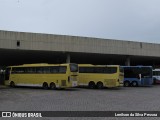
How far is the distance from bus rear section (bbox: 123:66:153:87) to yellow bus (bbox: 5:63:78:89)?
955 centimetres

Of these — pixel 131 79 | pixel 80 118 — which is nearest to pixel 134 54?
pixel 131 79

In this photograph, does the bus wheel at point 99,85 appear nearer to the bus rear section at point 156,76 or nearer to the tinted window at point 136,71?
the tinted window at point 136,71

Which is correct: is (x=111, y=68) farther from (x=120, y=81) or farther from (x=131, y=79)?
(x=131, y=79)

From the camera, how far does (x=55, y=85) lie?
2962 centimetres

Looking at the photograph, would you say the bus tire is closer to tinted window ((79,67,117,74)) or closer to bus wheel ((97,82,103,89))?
tinted window ((79,67,117,74))

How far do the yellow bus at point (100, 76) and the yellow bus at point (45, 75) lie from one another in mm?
2652

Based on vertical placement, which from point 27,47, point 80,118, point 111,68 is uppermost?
point 27,47

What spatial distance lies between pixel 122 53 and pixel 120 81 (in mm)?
11284

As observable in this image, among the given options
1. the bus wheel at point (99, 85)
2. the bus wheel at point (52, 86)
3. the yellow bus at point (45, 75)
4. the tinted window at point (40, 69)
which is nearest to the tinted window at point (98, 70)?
the bus wheel at point (99, 85)

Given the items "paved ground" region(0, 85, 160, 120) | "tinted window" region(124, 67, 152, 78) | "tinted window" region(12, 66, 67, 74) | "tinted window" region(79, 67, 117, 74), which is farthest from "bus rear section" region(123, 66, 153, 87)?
"paved ground" region(0, 85, 160, 120)

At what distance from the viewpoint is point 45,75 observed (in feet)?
98.9

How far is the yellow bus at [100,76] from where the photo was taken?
101 feet

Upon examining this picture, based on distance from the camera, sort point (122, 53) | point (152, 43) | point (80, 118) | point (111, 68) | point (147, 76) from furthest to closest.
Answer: point (152, 43)
point (122, 53)
point (147, 76)
point (111, 68)
point (80, 118)

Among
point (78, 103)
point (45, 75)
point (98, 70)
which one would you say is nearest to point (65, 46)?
point (98, 70)
